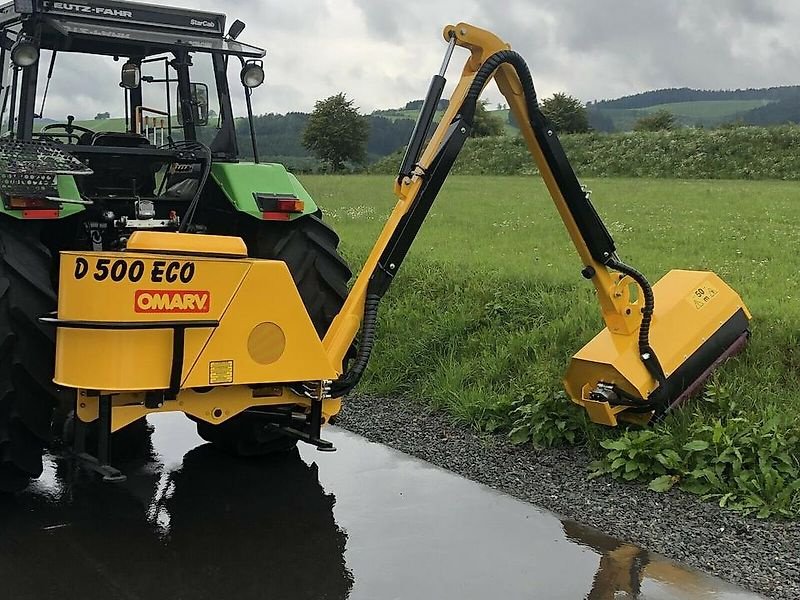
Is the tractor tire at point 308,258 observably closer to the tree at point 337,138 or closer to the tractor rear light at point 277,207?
the tractor rear light at point 277,207

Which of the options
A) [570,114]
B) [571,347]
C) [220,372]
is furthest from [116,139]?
[570,114]

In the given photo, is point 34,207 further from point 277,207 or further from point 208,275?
point 277,207

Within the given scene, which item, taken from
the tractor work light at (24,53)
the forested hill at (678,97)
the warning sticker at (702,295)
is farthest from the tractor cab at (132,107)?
the forested hill at (678,97)

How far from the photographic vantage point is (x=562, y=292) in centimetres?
698

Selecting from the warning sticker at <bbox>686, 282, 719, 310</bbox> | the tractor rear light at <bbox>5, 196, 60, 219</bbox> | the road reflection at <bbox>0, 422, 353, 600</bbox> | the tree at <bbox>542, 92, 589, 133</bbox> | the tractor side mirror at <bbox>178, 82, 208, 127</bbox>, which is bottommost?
the road reflection at <bbox>0, 422, 353, 600</bbox>

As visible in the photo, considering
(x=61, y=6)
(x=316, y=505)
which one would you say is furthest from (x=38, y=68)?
(x=316, y=505)

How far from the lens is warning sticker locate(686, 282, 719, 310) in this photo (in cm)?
520

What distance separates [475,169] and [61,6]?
97.7ft

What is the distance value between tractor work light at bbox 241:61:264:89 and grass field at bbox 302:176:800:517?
2394mm

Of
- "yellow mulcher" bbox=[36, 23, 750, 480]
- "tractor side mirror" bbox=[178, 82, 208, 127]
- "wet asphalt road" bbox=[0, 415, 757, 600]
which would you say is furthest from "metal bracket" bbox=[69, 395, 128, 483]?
"tractor side mirror" bbox=[178, 82, 208, 127]

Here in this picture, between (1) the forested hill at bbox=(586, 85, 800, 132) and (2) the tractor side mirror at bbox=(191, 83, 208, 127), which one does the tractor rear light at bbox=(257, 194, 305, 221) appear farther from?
(1) the forested hill at bbox=(586, 85, 800, 132)

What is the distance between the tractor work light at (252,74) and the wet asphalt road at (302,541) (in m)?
2.24

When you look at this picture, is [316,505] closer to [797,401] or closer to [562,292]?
[797,401]

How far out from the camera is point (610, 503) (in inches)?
175
